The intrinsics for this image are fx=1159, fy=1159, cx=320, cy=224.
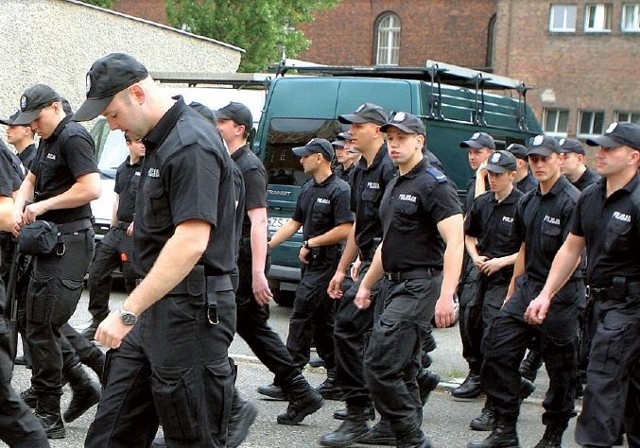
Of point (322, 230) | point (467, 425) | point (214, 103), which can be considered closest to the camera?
point (467, 425)

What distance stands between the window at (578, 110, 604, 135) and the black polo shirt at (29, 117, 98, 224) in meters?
29.7

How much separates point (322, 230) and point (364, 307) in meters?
1.83

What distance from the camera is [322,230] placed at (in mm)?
8844

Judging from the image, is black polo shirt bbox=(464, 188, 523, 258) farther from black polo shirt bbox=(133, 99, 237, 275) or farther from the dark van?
black polo shirt bbox=(133, 99, 237, 275)

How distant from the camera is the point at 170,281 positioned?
422cm

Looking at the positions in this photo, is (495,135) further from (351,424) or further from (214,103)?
(351,424)

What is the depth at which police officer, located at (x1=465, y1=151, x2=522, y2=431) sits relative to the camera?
8586mm

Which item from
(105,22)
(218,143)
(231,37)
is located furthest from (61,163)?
(231,37)

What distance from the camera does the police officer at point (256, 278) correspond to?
24.2 ft

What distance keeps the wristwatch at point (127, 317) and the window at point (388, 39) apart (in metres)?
37.2

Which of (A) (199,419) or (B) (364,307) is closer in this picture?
Result: (A) (199,419)

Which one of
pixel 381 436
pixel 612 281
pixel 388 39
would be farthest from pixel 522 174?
pixel 388 39

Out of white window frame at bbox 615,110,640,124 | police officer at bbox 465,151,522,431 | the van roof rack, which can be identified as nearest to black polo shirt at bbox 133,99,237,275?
police officer at bbox 465,151,522,431

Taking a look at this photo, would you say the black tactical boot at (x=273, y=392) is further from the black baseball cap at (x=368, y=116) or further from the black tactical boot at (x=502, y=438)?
the black baseball cap at (x=368, y=116)
